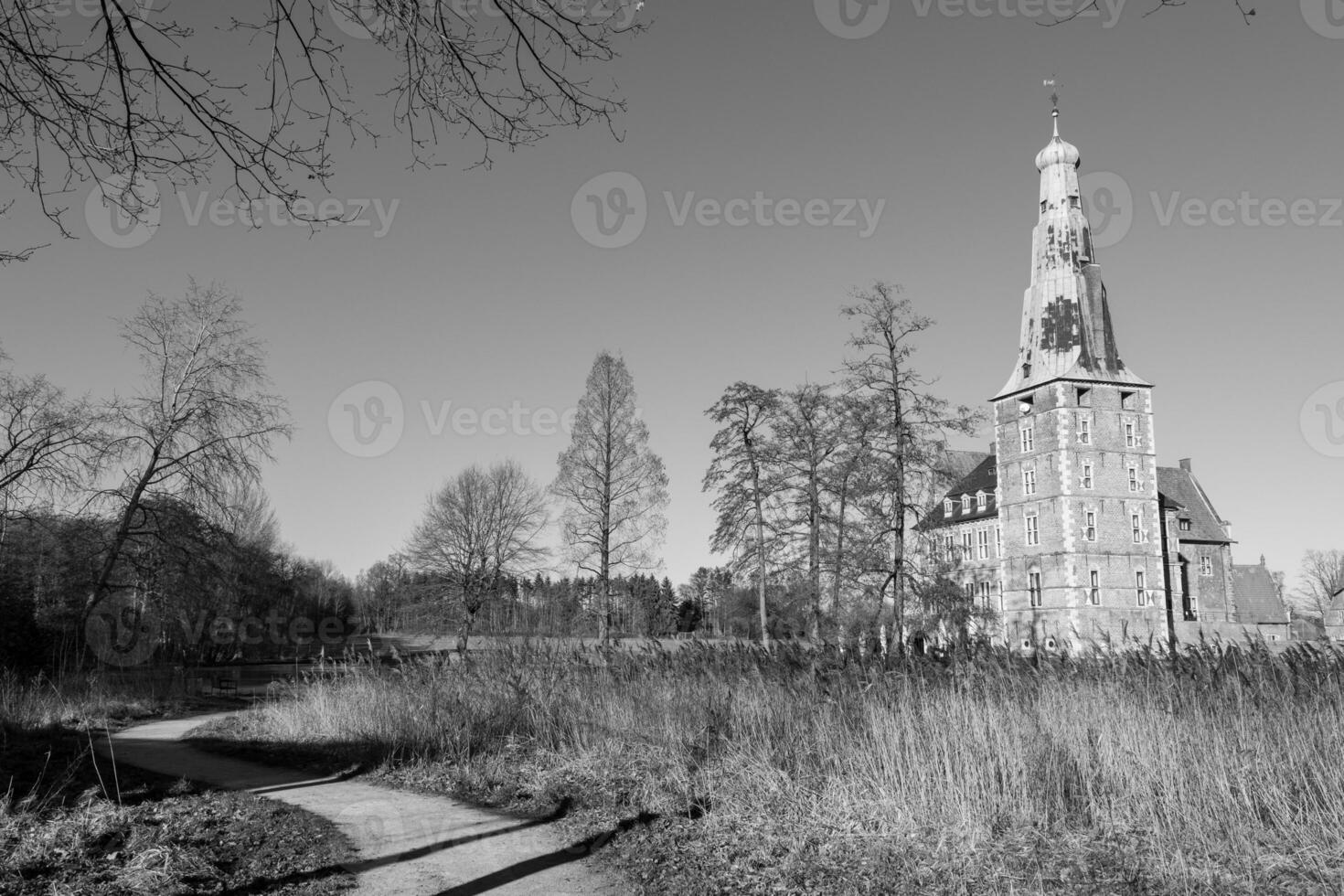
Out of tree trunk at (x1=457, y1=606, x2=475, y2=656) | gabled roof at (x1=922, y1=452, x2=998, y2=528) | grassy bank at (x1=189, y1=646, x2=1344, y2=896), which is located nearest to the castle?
gabled roof at (x1=922, y1=452, x2=998, y2=528)

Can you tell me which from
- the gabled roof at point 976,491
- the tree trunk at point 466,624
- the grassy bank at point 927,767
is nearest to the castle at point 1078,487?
the gabled roof at point 976,491

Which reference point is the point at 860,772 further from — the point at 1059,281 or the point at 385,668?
the point at 1059,281

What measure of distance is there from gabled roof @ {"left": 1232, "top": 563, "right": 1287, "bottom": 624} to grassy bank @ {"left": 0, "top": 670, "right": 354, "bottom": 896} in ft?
219

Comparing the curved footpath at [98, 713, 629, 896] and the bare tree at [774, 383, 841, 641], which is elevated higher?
the bare tree at [774, 383, 841, 641]

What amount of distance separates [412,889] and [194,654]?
120 ft

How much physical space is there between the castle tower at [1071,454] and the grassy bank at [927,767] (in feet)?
146

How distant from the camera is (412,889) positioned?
205 inches

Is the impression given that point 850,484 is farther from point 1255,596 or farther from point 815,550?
point 1255,596

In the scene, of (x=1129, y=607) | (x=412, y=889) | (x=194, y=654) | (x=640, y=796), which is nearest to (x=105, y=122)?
(x=412, y=889)

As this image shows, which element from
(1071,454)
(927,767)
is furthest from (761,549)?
(1071,454)

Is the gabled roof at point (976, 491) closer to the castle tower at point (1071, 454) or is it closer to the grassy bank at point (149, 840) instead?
the castle tower at point (1071, 454)

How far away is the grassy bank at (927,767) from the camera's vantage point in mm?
5199

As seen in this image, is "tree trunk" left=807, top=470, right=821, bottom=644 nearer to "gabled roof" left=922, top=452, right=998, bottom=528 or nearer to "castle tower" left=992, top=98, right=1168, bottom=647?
"castle tower" left=992, top=98, right=1168, bottom=647

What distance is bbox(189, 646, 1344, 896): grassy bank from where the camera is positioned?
5.20 metres
